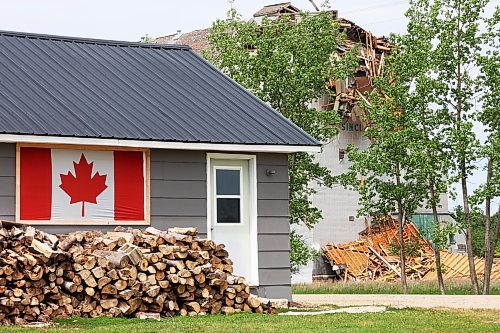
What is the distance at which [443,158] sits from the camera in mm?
25516

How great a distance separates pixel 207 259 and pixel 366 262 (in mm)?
26236

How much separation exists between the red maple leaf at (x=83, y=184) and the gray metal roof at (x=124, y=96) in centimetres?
70

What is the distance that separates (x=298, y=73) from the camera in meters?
27.9

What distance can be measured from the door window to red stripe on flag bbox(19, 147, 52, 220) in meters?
2.95

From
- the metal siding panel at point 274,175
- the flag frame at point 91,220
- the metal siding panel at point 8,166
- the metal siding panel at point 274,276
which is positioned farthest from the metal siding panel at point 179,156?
the metal siding panel at point 8,166

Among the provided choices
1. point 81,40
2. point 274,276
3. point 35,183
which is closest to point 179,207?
point 274,276

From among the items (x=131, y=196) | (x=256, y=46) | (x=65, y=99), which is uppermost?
(x=256, y=46)

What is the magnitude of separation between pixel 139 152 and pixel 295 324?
4.59 meters

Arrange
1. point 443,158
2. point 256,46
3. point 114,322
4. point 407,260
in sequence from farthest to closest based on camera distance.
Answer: point 407,260, point 256,46, point 443,158, point 114,322

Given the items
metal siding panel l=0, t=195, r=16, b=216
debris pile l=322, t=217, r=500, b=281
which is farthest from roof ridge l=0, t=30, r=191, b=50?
debris pile l=322, t=217, r=500, b=281

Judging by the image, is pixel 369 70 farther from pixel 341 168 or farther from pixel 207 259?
pixel 207 259

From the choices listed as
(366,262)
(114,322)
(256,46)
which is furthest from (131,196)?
(366,262)

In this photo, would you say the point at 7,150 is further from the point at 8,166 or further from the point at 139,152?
the point at 139,152

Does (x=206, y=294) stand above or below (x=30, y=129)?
below
